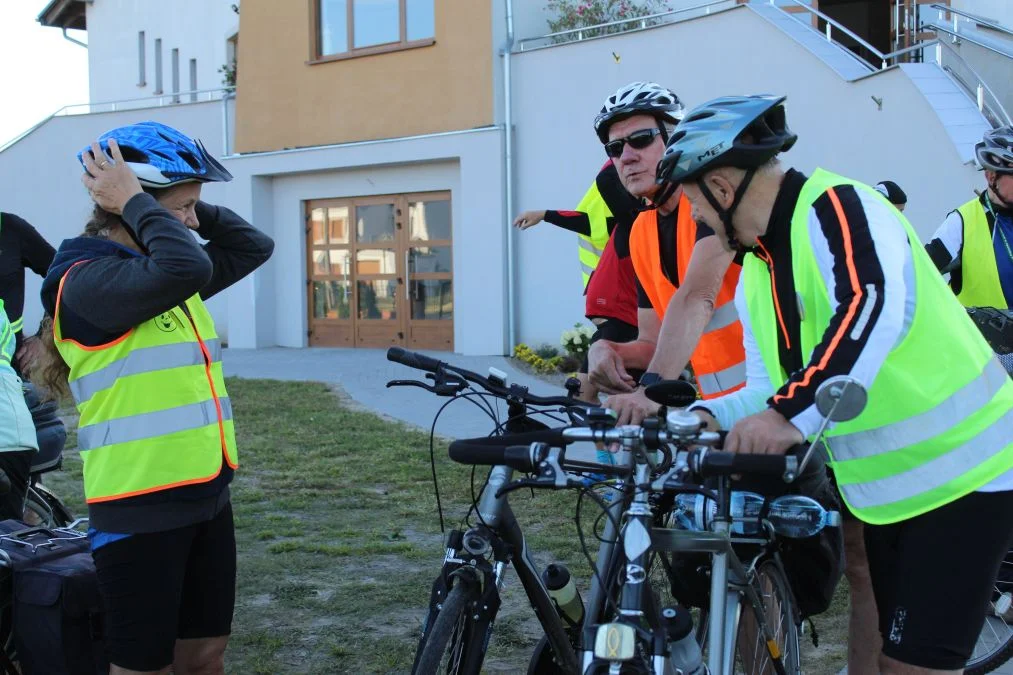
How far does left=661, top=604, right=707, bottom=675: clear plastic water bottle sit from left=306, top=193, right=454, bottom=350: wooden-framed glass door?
14994 millimetres

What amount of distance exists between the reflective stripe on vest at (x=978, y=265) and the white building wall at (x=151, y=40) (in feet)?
67.6

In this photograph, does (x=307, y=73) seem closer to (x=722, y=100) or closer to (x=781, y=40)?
(x=781, y=40)

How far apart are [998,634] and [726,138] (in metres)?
2.84

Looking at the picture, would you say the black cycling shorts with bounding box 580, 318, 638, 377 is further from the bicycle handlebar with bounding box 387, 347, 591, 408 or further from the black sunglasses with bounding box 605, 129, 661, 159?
the bicycle handlebar with bounding box 387, 347, 591, 408

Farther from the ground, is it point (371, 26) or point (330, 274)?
point (371, 26)

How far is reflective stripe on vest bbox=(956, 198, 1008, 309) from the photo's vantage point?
17.1 ft

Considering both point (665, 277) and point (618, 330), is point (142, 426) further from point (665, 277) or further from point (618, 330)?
point (618, 330)

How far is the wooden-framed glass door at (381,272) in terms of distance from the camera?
17.9 m

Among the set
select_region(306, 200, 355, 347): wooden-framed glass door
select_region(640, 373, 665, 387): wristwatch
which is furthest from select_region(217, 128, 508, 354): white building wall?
select_region(640, 373, 665, 387): wristwatch

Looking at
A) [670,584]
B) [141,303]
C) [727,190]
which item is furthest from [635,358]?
[141,303]

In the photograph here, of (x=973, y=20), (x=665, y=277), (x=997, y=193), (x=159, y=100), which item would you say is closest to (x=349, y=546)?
(x=665, y=277)

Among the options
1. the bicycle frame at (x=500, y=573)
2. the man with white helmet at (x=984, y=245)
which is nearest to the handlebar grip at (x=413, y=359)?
the bicycle frame at (x=500, y=573)

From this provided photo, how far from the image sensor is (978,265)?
5258 mm

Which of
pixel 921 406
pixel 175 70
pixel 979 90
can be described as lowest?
pixel 921 406
